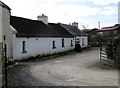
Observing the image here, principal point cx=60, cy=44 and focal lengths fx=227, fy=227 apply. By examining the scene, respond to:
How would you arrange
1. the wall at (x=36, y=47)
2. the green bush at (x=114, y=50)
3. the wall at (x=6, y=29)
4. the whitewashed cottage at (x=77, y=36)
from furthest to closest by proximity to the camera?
the whitewashed cottage at (x=77, y=36) < the wall at (x=36, y=47) < the wall at (x=6, y=29) < the green bush at (x=114, y=50)

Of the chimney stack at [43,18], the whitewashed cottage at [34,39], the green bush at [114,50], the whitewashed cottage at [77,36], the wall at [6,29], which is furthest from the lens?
the whitewashed cottage at [77,36]

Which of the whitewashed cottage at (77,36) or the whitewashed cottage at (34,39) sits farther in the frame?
the whitewashed cottage at (77,36)

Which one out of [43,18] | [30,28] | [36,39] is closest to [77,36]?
[43,18]

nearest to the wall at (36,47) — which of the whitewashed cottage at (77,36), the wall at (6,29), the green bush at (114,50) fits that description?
the wall at (6,29)

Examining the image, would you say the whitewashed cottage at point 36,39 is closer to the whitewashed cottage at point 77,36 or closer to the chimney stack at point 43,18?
the chimney stack at point 43,18

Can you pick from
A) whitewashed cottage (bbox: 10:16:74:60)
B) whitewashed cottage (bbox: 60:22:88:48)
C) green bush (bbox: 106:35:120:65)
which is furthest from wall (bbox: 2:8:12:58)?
whitewashed cottage (bbox: 60:22:88:48)

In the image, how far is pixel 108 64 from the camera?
18.9 meters

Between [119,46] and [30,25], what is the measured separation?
14181 millimetres

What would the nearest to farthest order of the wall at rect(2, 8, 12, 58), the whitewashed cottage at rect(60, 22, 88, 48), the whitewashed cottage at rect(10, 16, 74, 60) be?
the wall at rect(2, 8, 12, 58)
the whitewashed cottage at rect(10, 16, 74, 60)
the whitewashed cottage at rect(60, 22, 88, 48)

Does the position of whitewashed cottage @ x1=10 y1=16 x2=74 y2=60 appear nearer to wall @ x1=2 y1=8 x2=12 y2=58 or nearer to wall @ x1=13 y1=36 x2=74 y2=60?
wall @ x1=13 y1=36 x2=74 y2=60

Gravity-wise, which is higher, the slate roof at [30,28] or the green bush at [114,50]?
the slate roof at [30,28]

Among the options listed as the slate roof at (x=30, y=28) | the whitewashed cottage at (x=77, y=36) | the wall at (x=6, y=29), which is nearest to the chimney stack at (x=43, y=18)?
the slate roof at (x=30, y=28)

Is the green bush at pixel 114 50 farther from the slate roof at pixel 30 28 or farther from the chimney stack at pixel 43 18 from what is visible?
the chimney stack at pixel 43 18

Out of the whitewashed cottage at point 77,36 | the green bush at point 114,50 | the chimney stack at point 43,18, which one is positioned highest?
the chimney stack at point 43,18
